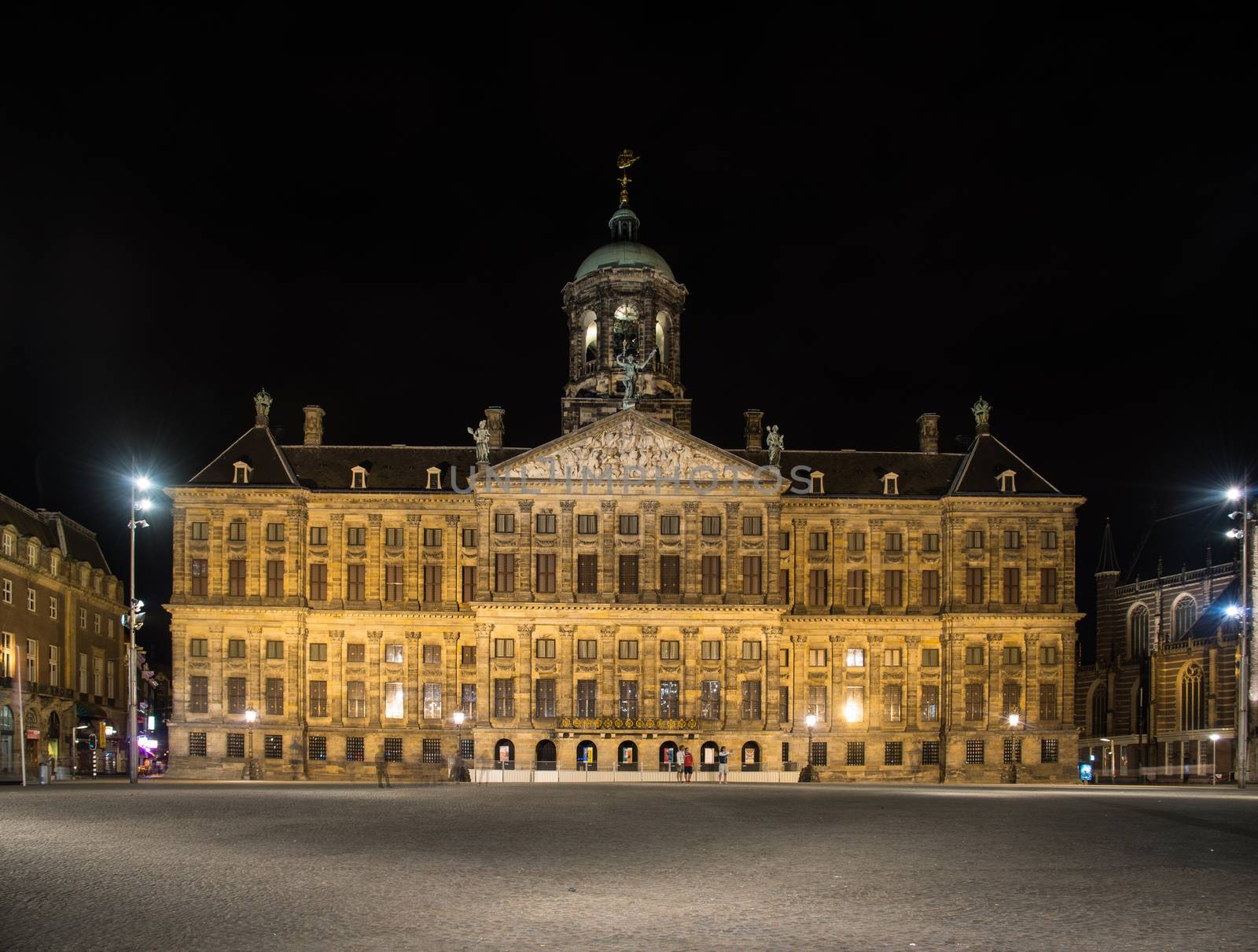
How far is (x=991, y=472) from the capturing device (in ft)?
282

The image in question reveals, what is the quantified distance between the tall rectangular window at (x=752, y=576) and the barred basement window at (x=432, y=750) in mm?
18427

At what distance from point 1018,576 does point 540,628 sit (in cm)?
2853


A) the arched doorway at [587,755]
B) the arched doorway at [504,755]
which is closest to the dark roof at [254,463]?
the arched doorway at [504,755]

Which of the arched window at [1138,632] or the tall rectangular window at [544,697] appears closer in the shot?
the tall rectangular window at [544,697]

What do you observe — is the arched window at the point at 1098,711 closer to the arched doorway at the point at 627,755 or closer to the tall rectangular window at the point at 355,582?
the arched doorway at the point at 627,755

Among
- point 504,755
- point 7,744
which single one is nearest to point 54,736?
point 7,744

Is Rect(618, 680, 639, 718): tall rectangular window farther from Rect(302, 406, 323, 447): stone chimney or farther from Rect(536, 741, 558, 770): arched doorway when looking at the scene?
Rect(302, 406, 323, 447): stone chimney

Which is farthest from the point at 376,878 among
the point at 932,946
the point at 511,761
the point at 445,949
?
the point at 511,761

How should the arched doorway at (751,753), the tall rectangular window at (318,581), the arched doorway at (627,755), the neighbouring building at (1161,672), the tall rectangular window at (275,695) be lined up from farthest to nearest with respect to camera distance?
the neighbouring building at (1161,672) → the tall rectangular window at (318,581) → the tall rectangular window at (275,695) → the arched doorway at (751,753) → the arched doorway at (627,755)

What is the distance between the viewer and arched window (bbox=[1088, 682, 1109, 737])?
10350 centimetres

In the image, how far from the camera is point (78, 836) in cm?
2709

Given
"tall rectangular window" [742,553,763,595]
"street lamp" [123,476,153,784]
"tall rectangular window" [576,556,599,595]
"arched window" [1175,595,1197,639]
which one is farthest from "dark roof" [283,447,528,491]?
"arched window" [1175,595,1197,639]

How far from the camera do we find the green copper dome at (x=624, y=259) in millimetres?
88188

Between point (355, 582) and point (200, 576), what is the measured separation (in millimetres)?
8801
